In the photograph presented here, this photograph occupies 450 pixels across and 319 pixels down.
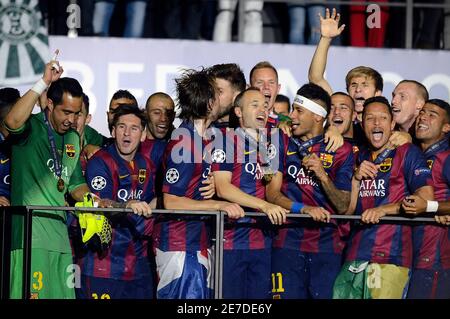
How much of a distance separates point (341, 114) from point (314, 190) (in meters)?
0.89

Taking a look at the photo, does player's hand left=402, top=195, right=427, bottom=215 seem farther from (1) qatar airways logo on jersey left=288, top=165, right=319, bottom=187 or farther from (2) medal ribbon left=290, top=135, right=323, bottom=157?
(2) medal ribbon left=290, top=135, right=323, bottom=157

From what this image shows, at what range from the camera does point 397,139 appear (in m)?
9.47

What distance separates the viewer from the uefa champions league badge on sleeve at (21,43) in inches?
486

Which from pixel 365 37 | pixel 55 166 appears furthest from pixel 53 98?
pixel 365 37

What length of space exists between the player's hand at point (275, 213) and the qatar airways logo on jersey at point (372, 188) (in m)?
0.81

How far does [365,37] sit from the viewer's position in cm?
1295

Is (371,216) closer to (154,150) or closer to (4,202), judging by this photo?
(154,150)

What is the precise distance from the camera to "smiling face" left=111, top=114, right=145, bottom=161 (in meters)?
9.50

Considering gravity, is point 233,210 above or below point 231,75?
below

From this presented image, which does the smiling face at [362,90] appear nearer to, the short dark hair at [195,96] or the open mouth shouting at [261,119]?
the open mouth shouting at [261,119]

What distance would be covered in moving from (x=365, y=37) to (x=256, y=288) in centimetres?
467

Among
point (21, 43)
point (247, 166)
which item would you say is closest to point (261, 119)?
point (247, 166)

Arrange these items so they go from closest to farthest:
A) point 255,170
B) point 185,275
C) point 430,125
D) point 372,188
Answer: point 185,275 → point 255,170 → point 372,188 → point 430,125
